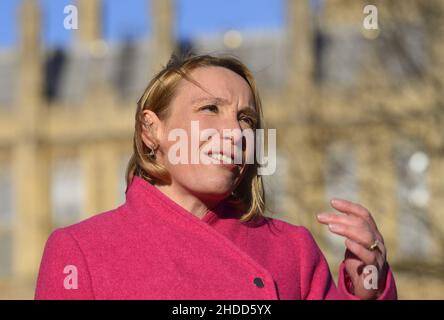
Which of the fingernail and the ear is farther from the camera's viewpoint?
the ear

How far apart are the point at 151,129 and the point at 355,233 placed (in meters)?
0.42

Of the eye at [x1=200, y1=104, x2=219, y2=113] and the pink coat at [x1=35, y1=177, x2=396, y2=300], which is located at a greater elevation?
the eye at [x1=200, y1=104, x2=219, y2=113]

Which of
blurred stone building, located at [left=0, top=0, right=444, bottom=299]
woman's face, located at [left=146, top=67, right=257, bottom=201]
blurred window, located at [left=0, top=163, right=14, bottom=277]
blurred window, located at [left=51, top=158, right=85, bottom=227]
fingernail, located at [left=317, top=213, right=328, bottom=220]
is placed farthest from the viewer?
blurred window, located at [left=0, top=163, right=14, bottom=277]

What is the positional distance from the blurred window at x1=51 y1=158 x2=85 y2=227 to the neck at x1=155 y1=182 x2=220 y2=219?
92.3 ft

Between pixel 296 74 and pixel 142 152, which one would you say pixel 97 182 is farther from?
pixel 142 152

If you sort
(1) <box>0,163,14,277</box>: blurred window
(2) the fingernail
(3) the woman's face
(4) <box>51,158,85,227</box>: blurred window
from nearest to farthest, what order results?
(2) the fingernail → (3) the woman's face → (4) <box>51,158,85,227</box>: blurred window → (1) <box>0,163,14,277</box>: blurred window

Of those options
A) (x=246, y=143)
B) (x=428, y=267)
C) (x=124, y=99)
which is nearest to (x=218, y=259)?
(x=246, y=143)

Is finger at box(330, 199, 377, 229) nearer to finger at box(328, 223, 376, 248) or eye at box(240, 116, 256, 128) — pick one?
finger at box(328, 223, 376, 248)

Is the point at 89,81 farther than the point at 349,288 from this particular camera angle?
Yes

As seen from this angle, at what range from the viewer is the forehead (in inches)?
75.0

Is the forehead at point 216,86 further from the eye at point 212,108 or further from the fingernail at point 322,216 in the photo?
the fingernail at point 322,216

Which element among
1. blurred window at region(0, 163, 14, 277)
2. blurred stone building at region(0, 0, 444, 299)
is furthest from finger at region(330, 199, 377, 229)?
blurred window at region(0, 163, 14, 277)
